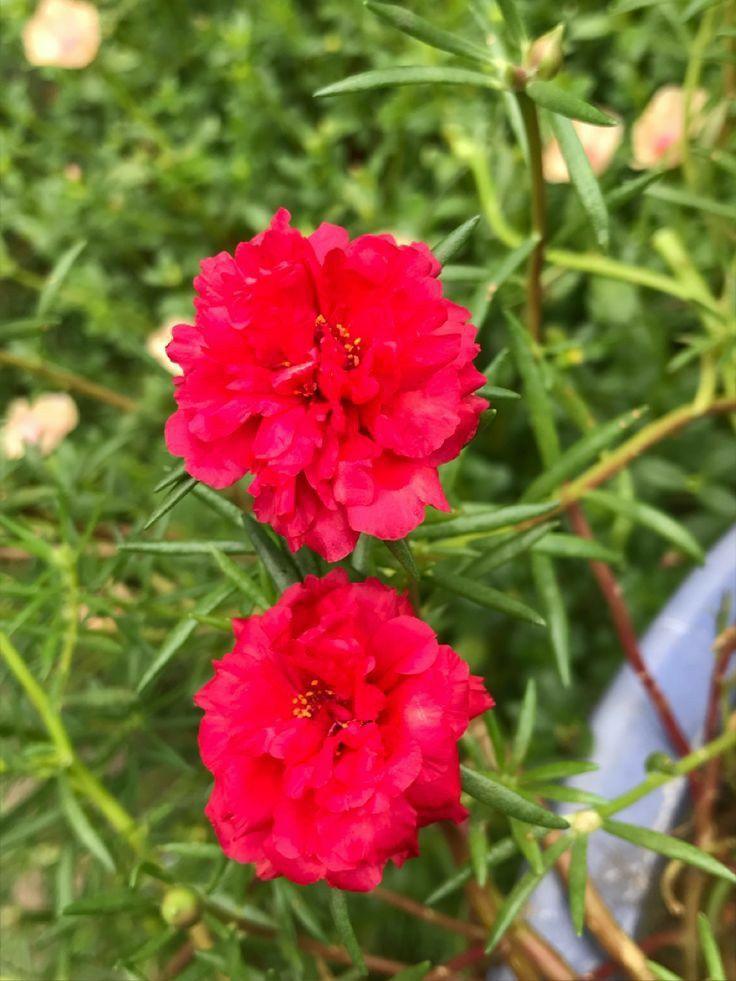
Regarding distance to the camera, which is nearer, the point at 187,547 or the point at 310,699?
the point at 310,699

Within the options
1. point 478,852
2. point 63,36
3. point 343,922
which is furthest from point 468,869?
point 63,36

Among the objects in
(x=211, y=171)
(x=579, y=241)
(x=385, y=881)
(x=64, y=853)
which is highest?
(x=211, y=171)

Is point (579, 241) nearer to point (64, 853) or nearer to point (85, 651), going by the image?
point (85, 651)

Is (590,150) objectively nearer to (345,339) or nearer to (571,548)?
(571,548)

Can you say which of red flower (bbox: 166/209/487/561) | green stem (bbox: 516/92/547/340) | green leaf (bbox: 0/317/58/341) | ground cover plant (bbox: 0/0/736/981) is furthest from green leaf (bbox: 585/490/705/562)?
green leaf (bbox: 0/317/58/341)

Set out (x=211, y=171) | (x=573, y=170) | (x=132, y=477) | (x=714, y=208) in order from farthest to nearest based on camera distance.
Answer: (x=211, y=171) < (x=132, y=477) < (x=714, y=208) < (x=573, y=170)

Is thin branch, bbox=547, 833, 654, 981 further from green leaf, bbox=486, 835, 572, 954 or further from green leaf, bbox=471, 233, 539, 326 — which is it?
green leaf, bbox=471, 233, 539, 326

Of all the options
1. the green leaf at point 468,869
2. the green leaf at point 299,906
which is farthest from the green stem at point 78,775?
the green leaf at point 468,869

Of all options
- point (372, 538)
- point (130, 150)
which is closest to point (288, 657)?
point (372, 538)
